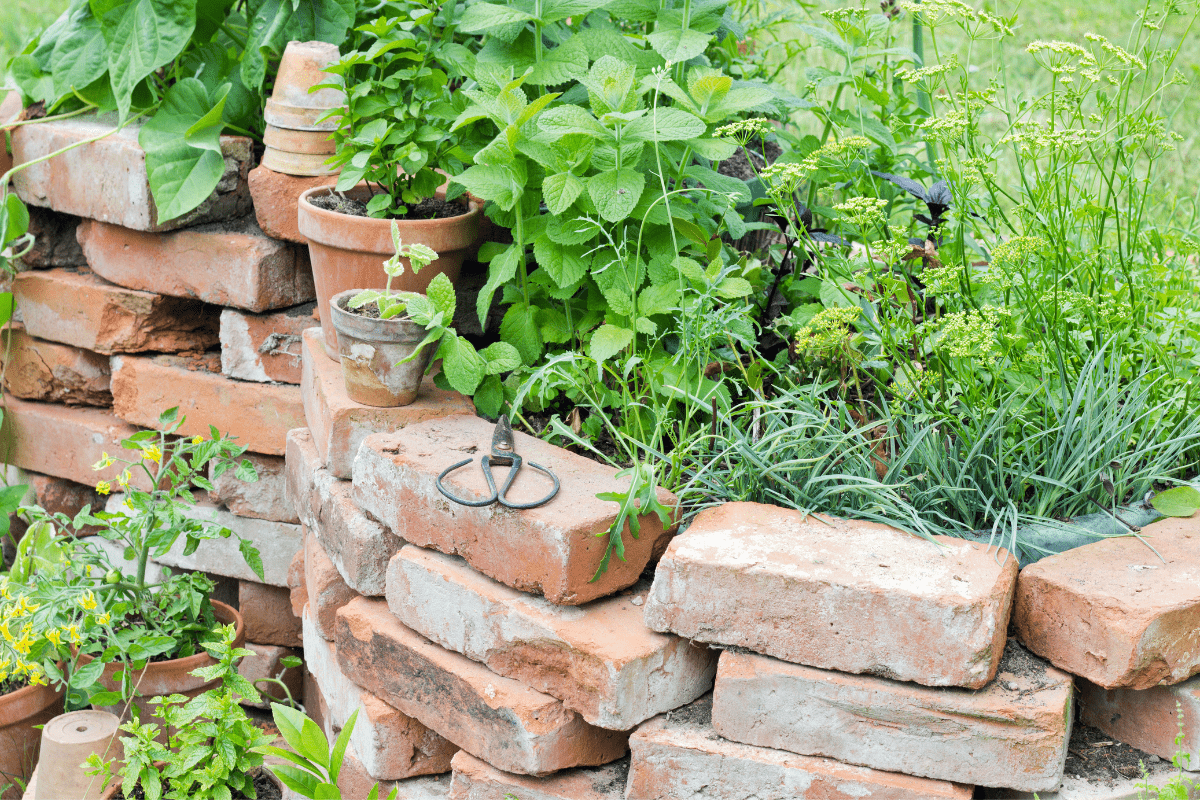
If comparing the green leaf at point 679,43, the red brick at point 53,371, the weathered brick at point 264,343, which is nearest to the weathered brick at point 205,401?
the weathered brick at point 264,343

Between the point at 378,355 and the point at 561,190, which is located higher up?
the point at 561,190

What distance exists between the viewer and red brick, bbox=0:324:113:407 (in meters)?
2.87

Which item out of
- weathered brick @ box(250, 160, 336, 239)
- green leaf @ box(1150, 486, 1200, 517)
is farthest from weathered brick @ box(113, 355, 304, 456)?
green leaf @ box(1150, 486, 1200, 517)

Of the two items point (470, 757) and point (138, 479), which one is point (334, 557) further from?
point (138, 479)

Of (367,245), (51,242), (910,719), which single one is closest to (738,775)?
(910,719)

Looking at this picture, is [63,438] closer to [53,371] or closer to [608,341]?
[53,371]

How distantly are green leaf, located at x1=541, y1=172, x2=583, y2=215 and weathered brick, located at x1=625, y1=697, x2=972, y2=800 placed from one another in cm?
92

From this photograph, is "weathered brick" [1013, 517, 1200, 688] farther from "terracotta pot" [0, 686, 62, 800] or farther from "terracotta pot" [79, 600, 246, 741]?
"terracotta pot" [0, 686, 62, 800]

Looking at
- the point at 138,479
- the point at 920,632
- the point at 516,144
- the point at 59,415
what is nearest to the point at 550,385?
the point at 516,144

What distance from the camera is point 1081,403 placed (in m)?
1.91

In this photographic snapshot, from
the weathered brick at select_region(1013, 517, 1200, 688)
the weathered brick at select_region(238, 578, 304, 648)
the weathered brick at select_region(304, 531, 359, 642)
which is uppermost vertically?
the weathered brick at select_region(1013, 517, 1200, 688)

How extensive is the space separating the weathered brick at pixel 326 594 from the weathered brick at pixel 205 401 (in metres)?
0.48

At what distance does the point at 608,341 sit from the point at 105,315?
147 cm

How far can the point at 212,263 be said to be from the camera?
2564 mm
